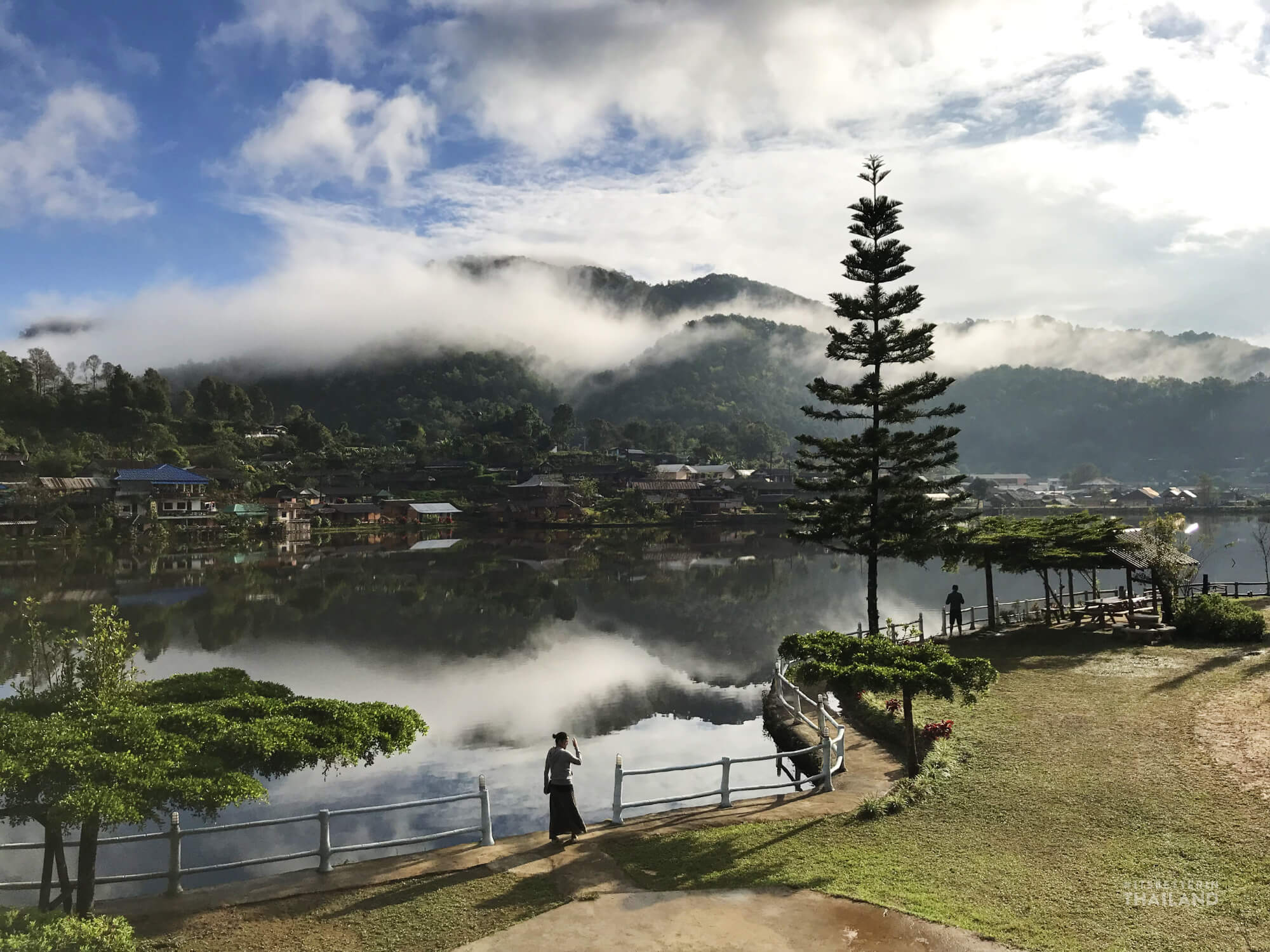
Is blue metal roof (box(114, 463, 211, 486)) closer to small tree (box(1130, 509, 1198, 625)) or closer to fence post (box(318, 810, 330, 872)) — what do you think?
fence post (box(318, 810, 330, 872))

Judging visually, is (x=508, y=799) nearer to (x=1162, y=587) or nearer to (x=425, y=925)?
(x=425, y=925)

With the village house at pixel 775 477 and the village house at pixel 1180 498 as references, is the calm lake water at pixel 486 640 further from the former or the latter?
the village house at pixel 1180 498

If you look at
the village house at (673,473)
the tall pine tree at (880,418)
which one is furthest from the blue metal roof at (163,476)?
the tall pine tree at (880,418)

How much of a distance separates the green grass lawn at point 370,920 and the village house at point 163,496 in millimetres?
67839

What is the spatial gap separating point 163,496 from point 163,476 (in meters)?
1.81

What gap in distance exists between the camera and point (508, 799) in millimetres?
13203

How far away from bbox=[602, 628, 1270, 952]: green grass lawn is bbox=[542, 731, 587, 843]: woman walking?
0.65m

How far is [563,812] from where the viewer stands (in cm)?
946

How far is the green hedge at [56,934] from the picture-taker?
17.4 feet

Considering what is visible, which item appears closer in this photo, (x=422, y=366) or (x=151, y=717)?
(x=151, y=717)

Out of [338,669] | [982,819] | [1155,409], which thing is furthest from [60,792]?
[1155,409]

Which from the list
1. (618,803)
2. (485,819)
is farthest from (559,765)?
(618,803)

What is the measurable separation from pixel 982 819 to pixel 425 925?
6.16 metres

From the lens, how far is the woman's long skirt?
9438mm
